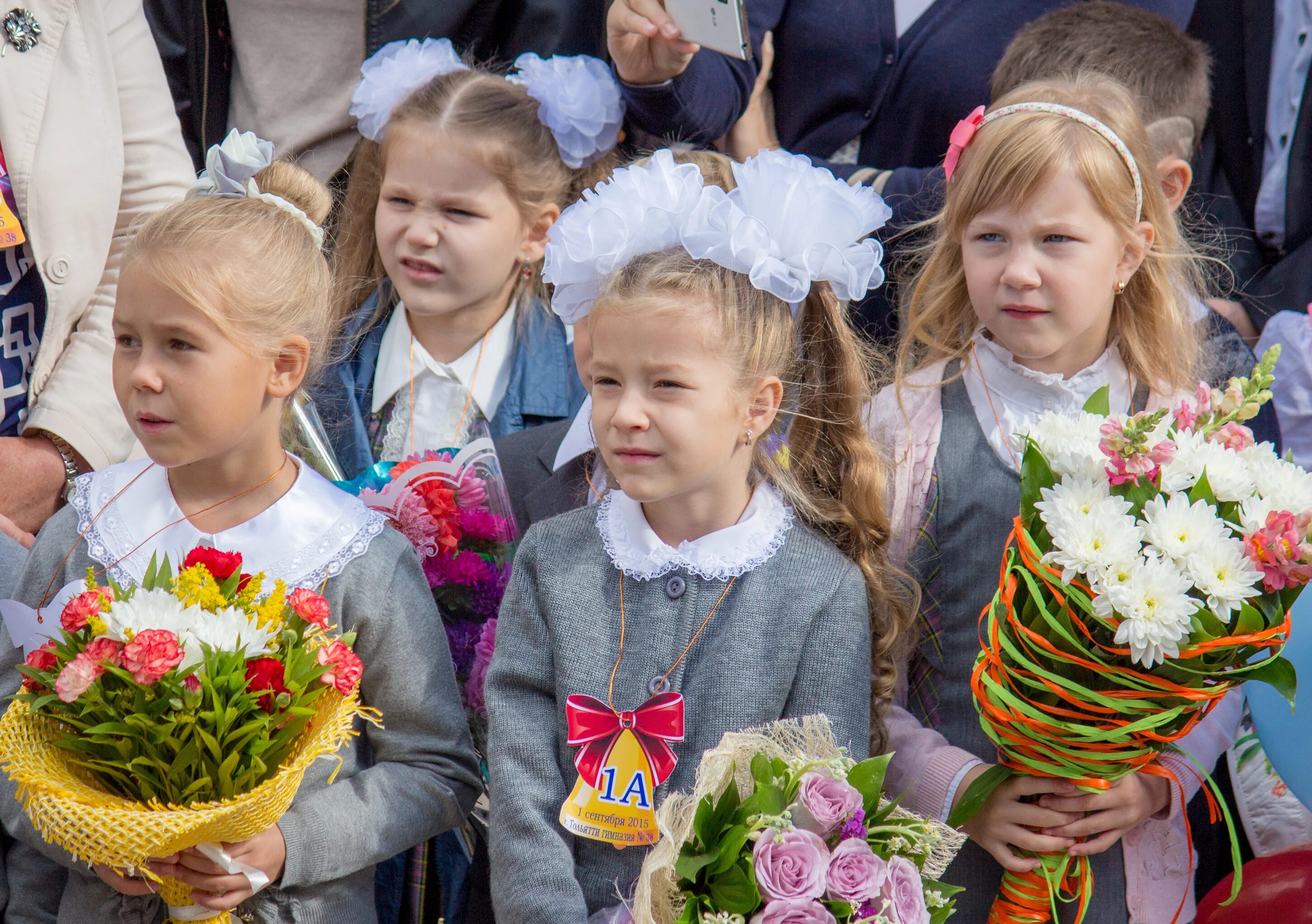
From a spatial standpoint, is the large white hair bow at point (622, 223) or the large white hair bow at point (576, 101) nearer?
the large white hair bow at point (622, 223)

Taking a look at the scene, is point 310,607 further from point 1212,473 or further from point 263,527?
point 1212,473

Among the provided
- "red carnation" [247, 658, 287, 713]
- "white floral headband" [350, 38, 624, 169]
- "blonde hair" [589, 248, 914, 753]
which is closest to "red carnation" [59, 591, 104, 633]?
"red carnation" [247, 658, 287, 713]

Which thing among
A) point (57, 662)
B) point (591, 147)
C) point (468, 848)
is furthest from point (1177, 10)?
point (57, 662)

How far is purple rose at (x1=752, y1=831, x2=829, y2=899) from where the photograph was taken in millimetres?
1680

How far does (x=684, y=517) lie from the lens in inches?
91.4

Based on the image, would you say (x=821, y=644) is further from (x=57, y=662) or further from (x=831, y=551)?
(x=57, y=662)

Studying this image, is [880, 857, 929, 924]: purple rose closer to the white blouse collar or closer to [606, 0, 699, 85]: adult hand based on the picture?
the white blouse collar

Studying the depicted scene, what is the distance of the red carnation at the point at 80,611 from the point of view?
185 centimetres

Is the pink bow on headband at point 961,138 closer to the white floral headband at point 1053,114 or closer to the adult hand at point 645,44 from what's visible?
the white floral headband at point 1053,114

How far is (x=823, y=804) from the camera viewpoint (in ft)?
5.67

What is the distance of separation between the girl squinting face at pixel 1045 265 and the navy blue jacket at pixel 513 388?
1.06 metres

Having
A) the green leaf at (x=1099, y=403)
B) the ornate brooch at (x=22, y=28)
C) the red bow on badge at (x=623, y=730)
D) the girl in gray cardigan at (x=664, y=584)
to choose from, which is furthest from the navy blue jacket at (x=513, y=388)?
the green leaf at (x=1099, y=403)

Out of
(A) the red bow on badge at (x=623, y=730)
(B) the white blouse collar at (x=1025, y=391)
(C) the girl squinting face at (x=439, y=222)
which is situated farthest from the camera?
(C) the girl squinting face at (x=439, y=222)

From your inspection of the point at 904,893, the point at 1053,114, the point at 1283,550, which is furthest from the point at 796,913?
the point at 1053,114
